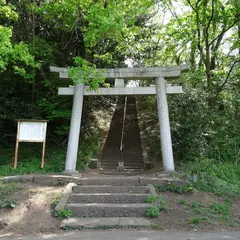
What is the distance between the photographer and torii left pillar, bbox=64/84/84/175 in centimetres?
832

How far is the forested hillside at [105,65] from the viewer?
8555 millimetres

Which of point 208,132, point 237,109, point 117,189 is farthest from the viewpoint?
point 237,109

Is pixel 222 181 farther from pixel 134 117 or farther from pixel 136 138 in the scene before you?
pixel 134 117

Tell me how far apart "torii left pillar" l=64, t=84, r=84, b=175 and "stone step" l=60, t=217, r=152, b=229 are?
9.61 ft

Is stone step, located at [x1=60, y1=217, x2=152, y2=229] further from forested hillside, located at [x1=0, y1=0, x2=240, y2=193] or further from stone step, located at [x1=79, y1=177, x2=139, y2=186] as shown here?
forested hillside, located at [x1=0, y1=0, x2=240, y2=193]

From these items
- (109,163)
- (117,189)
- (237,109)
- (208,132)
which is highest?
(237,109)

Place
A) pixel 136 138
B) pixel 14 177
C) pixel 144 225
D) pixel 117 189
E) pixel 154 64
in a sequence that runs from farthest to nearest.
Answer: pixel 154 64, pixel 136 138, pixel 14 177, pixel 117 189, pixel 144 225

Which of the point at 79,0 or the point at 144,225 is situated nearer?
the point at 144,225

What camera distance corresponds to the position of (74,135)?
8578 mm

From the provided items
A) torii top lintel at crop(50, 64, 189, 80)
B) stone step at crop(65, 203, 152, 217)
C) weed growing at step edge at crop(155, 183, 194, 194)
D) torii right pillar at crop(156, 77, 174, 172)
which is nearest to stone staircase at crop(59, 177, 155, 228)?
stone step at crop(65, 203, 152, 217)

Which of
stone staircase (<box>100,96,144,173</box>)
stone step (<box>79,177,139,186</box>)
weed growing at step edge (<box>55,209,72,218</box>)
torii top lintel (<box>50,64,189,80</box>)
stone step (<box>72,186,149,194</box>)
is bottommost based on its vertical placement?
weed growing at step edge (<box>55,209,72,218</box>)

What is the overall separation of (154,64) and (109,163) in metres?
8.21

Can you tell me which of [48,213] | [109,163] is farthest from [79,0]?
[48,213]

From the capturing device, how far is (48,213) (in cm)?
556
